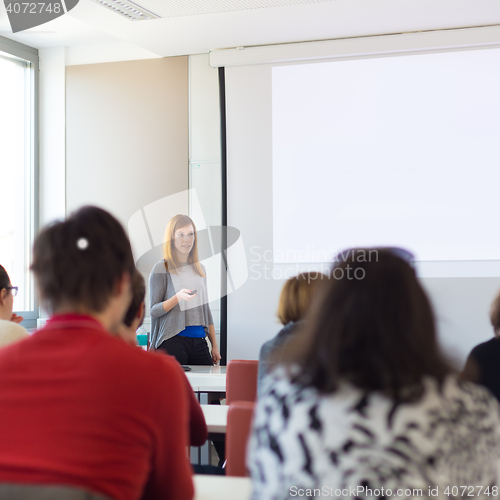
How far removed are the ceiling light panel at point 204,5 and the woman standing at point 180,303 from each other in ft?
4.73

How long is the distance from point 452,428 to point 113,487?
63 cm

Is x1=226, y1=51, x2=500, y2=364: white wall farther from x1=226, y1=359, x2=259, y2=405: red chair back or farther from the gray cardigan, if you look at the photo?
x1=226, y1=359, x2=259, y2=405: red chair back

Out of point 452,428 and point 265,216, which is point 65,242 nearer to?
point 452,428

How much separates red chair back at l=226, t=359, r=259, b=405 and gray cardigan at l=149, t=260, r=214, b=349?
1178mm

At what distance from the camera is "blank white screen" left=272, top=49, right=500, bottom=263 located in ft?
12.8

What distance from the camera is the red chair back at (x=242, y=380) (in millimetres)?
2373

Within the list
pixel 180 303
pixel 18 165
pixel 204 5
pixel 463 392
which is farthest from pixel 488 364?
pixel 18 165

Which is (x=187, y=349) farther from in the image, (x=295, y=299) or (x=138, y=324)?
(x=138, y=324)

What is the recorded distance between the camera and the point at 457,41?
12.6 feet

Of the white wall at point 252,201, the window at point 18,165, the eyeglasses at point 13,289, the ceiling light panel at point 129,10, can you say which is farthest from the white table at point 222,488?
the window at point 18,165

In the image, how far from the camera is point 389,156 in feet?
13.3

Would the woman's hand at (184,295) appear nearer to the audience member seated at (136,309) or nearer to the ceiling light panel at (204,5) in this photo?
the audience member seated at (136,309)

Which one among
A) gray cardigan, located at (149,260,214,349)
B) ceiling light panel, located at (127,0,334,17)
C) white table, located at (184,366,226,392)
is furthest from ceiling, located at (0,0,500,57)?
white table, located at (184,366,226,392)

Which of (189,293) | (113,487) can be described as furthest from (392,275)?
(189,293)
